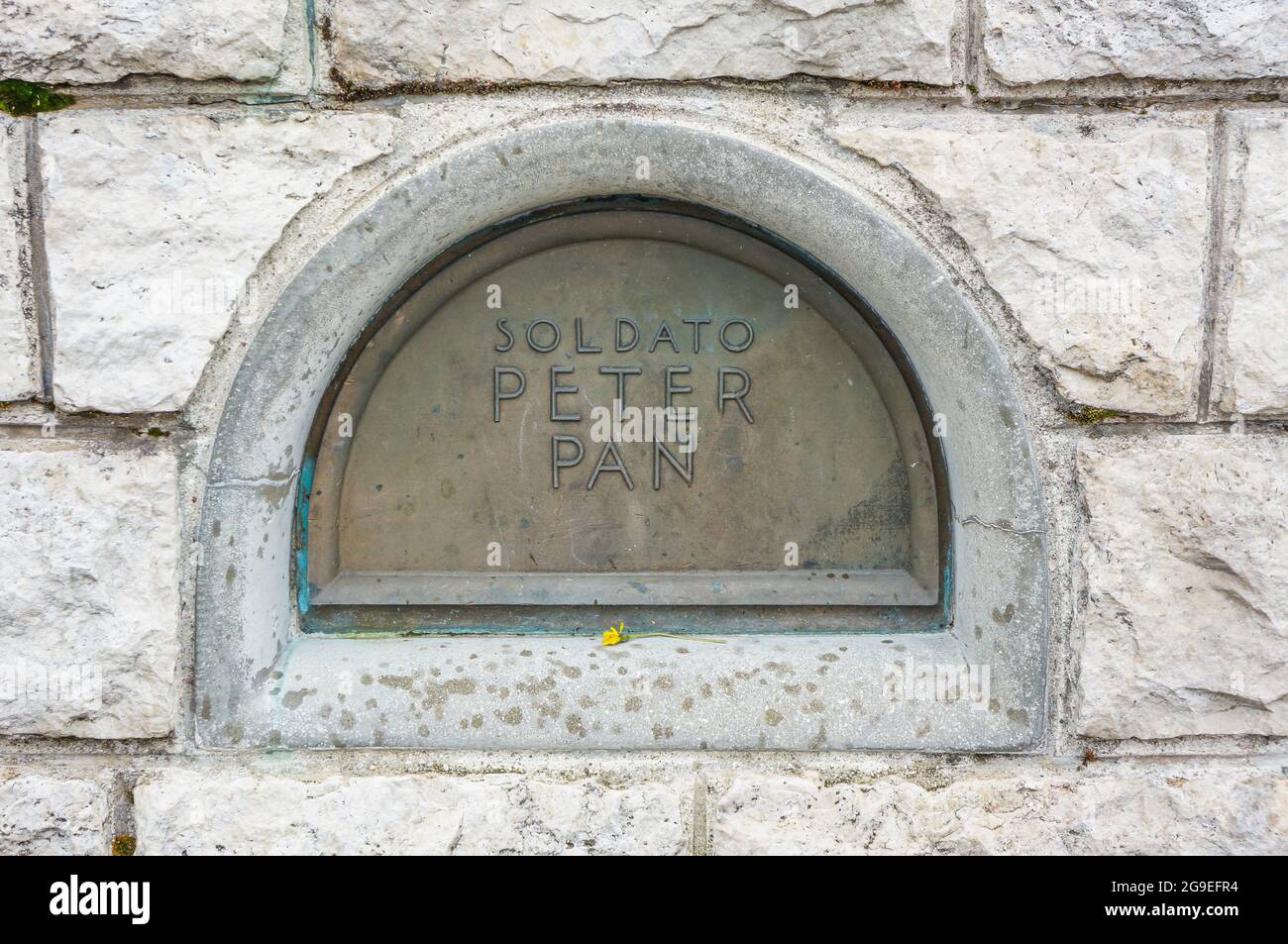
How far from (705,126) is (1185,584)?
45.6 inches

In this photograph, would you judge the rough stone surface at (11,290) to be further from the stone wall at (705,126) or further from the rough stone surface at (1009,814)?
the rough stone surface at (1009,814)

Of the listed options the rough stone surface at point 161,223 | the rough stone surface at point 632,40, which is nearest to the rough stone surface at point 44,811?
the rough stone surface at point 161,223

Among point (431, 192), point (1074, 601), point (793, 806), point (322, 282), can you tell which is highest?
point (431, 192)

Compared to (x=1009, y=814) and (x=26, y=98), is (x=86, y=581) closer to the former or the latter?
(x=26, y=98)

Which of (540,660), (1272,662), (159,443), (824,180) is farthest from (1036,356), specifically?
(159,443)

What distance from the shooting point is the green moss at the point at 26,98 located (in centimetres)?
134

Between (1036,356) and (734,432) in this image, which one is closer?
(1036,356)

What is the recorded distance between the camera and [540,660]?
1479 mm

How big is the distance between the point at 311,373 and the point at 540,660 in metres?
0.67

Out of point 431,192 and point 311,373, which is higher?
point 431,192

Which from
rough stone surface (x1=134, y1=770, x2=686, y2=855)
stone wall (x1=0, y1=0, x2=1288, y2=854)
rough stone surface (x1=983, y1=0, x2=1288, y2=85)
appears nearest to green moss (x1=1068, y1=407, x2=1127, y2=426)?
stone wall (x1=0, y1=0, x2=1288, y2=854)

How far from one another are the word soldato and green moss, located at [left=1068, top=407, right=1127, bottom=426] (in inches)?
22.7

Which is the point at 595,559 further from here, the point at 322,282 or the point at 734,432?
the point at 322,282

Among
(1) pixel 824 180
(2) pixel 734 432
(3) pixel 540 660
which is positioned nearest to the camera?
(1) pixel 824 180
